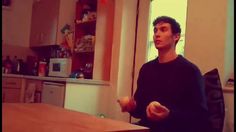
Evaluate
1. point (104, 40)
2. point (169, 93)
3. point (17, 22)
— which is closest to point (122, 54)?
point (104, 40)

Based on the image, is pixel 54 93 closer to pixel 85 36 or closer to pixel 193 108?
pixel 85 36

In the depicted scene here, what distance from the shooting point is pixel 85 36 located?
142 inches

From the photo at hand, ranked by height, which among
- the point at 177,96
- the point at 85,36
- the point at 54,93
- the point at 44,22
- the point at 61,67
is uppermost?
the point at 44,22

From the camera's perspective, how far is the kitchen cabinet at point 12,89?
12.5 feet

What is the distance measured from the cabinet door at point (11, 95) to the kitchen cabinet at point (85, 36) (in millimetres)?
868

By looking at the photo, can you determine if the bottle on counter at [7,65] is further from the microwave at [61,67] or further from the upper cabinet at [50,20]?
the microwave at [61,67]

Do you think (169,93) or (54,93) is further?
(54,93)

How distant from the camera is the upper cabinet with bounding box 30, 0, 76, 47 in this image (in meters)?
3.89

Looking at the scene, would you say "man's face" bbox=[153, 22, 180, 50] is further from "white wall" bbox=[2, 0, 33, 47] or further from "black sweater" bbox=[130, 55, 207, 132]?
"white wall" bbox=[2, 0, 33, 47]

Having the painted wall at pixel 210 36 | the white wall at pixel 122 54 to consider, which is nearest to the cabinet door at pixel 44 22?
the white wall at pixel 122 54

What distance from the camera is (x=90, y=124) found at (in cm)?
103

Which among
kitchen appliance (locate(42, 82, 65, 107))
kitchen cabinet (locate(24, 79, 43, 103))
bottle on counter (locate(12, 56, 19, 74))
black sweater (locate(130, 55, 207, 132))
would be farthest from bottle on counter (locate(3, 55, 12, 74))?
black sweater (locate(130, 55, 207, 132))

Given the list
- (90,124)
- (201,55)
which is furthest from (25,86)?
(90,124)

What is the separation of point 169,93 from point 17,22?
3355 mm
